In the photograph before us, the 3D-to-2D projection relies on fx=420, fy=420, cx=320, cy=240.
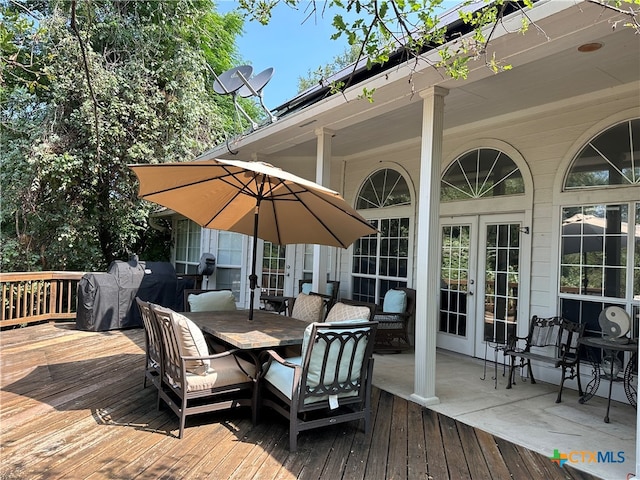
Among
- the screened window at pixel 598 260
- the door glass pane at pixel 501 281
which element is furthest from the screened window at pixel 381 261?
the screened window at pixel 598 260

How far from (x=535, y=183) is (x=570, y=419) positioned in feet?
8.01

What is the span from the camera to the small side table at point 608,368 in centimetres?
336

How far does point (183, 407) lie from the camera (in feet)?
9.17

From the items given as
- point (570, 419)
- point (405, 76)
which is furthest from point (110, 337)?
point (570, 419)

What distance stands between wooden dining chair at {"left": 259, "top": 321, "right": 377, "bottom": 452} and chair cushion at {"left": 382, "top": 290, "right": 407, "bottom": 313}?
287 centimetres

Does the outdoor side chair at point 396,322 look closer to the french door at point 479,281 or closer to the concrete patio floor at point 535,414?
the french door at point 479,281

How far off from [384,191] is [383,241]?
806mm

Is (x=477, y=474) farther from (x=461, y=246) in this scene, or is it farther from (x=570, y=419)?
(x=461, y=246)

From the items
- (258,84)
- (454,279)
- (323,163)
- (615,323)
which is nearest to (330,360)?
(615,323)

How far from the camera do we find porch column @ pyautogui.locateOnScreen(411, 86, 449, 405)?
3580 millimetres

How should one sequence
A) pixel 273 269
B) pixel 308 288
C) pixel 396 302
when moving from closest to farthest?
pixel 396 302, pixel 308 288, pixel 273 269

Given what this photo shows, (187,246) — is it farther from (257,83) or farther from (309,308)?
(309,308)

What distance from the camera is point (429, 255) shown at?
3.58 metres

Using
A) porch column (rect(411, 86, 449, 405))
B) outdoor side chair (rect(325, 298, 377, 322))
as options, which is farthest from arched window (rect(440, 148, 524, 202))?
outdoor side chair (rect(325, 298, 377, 322))
